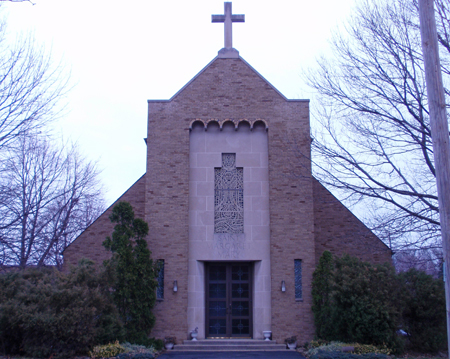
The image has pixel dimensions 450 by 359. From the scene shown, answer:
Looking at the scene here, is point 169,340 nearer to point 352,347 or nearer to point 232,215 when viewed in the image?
point 232,215

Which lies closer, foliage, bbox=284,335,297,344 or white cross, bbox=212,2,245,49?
foliage, bbox=284,335,297,344

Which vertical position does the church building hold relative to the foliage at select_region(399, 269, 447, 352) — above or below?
Answer: above

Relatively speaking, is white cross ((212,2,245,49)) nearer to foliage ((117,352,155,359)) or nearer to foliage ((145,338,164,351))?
foliage ((145,338,164,351))

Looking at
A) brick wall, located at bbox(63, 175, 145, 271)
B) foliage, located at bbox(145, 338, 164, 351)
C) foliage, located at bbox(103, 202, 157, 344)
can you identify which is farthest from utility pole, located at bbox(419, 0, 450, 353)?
brick wall, located at bbox(63, 175, 145, 271)

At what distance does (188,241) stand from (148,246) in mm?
1353

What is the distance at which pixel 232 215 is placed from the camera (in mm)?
16672

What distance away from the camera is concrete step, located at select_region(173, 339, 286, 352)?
15.1 metres

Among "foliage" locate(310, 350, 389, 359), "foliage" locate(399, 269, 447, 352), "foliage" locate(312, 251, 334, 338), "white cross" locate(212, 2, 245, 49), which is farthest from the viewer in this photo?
"white cross" locate(212, 2, 245, 49)

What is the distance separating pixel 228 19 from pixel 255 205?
23.4ft

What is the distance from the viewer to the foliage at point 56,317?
12164 millimetres

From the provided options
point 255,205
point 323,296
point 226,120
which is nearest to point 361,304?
point 323,296

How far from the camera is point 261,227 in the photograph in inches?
653

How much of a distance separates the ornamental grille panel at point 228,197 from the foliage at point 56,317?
15.9 ft

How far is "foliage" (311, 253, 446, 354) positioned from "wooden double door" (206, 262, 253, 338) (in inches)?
96.3
